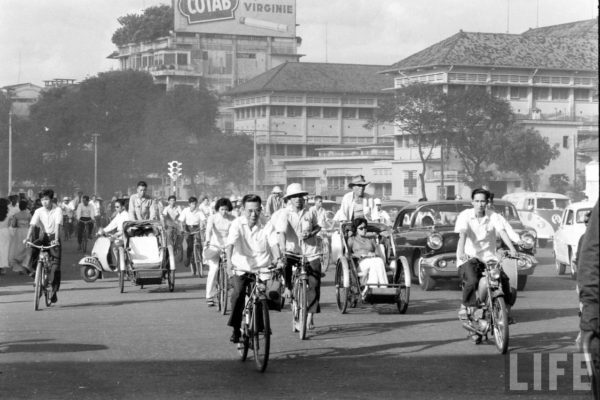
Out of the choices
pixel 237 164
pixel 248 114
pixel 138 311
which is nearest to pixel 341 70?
pixel 248 114

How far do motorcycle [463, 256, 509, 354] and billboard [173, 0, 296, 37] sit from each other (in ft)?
355

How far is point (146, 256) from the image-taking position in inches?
874

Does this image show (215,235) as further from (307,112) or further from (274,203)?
(307,112)

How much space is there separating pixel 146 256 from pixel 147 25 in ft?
435

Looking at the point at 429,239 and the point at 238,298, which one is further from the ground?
the point at 429,239

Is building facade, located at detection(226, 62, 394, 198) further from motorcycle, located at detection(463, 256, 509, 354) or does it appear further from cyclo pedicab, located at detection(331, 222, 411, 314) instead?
motorcycle, located at detection(463, 256, 509, 354)

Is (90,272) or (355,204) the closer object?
(355,204)

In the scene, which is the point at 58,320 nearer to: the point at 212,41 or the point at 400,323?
the point at 400,323

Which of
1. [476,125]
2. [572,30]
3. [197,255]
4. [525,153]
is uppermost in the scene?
[572,30]

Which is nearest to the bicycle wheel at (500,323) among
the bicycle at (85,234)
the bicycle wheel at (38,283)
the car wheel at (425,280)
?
the bicycle wheel at (38,283)

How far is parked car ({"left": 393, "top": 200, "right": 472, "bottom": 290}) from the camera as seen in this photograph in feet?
73.3

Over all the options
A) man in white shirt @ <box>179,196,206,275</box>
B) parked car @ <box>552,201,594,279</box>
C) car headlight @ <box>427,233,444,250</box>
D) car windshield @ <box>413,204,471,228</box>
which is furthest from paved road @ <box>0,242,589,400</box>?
man in white shirt @ <box>179,196,206,275</box>

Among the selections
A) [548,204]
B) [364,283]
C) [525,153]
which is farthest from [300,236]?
[525,153]

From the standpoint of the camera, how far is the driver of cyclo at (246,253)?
12.3 m
